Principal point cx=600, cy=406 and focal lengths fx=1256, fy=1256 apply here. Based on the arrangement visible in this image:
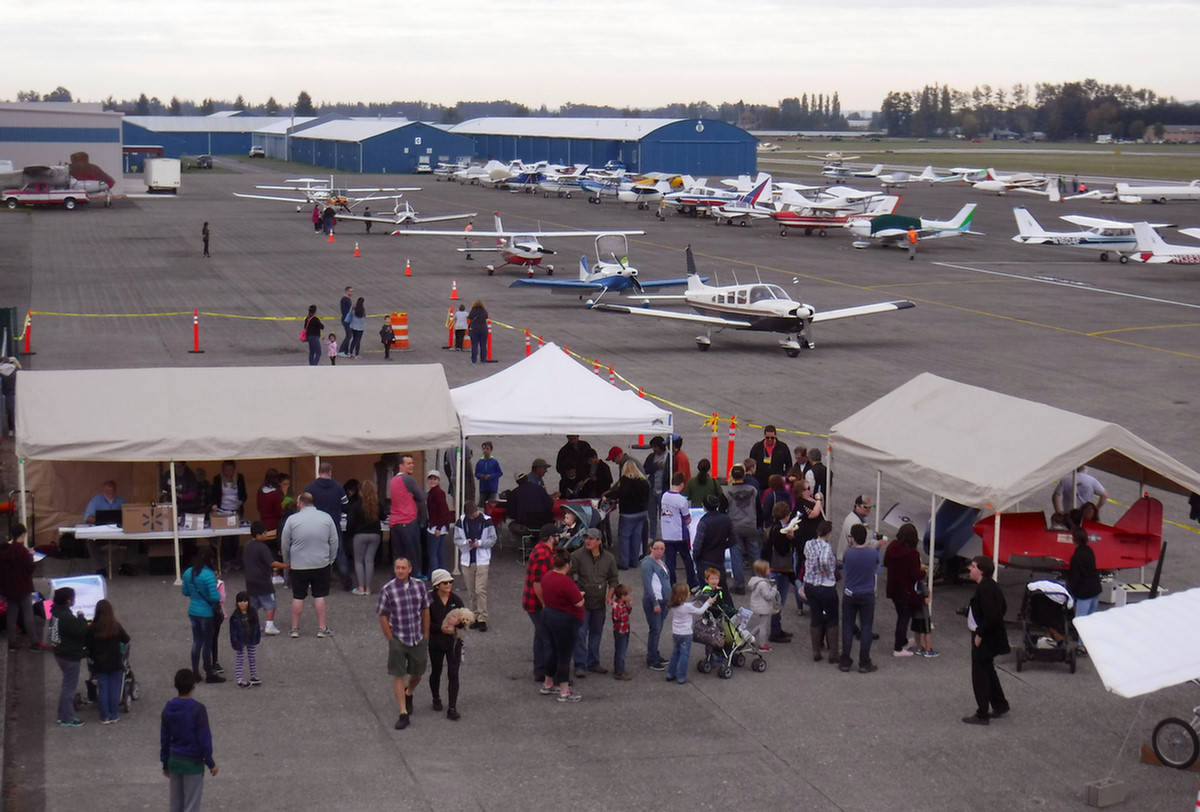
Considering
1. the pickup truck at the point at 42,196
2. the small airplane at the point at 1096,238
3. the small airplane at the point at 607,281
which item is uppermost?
the pickup truck at the point at 42,196

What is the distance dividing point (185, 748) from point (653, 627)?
456 cm

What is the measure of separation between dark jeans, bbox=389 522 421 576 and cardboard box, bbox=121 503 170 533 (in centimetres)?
266

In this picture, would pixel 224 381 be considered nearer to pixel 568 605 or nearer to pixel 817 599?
pixel 568 605

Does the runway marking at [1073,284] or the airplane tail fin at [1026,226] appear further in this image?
the airplane tail fin at [1026,226]

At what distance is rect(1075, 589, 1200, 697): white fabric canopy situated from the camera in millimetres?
8398

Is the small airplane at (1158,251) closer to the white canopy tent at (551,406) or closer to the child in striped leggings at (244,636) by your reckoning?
the white canopy tent at (551,406)

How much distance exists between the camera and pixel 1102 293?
1665 inches

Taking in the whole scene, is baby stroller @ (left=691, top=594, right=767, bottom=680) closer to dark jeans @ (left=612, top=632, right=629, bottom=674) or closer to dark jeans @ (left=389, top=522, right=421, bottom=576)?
dark jeans @ (left=612, top=632, right=629, bottom=674)

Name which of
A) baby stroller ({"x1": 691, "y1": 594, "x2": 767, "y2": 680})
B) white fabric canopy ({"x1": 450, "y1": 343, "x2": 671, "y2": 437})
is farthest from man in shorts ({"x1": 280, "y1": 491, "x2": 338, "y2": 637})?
baby stroller ({"x1": 691, "y1": 594, "x2": 767, "y2": 680})

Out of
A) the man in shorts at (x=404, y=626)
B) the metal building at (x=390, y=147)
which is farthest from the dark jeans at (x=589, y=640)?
the metal building at (x=390, y=147)

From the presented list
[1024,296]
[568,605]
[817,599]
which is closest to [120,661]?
[568,605]

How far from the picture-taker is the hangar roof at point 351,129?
118 meters

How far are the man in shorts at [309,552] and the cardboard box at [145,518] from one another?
2.52 metres

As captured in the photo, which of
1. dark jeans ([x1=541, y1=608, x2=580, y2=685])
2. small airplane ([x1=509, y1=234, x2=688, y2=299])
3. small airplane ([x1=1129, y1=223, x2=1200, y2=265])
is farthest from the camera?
small airplane ([x1=1129, y1=223, x2=1200, y2=265])
